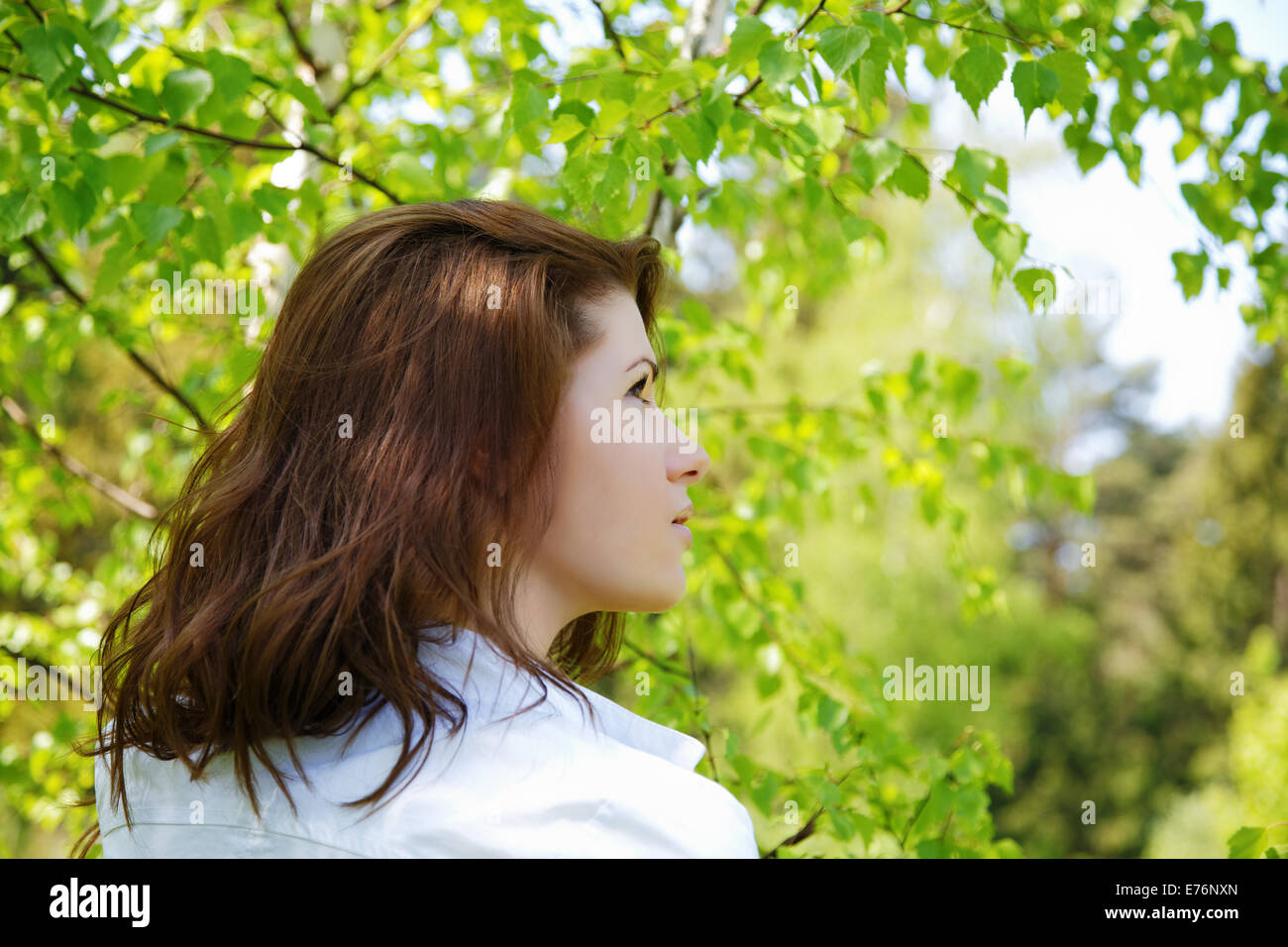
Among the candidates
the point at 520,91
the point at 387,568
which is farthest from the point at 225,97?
the point at 387,568

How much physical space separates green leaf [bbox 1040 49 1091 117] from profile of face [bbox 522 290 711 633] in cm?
81

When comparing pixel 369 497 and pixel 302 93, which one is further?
pixel 302 93

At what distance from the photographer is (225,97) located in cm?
160

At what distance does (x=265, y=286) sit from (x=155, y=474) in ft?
2.94

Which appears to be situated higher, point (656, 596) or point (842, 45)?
point (842, 45)

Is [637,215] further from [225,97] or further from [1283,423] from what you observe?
[1283,423]

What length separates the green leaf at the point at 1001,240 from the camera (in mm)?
1664

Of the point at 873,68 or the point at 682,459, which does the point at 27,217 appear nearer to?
the point at 682,459

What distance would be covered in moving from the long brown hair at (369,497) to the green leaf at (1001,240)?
2.36ft

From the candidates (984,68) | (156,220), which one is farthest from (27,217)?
(984,68)

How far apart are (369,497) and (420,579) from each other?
11 cm

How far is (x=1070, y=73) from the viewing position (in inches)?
59.9
